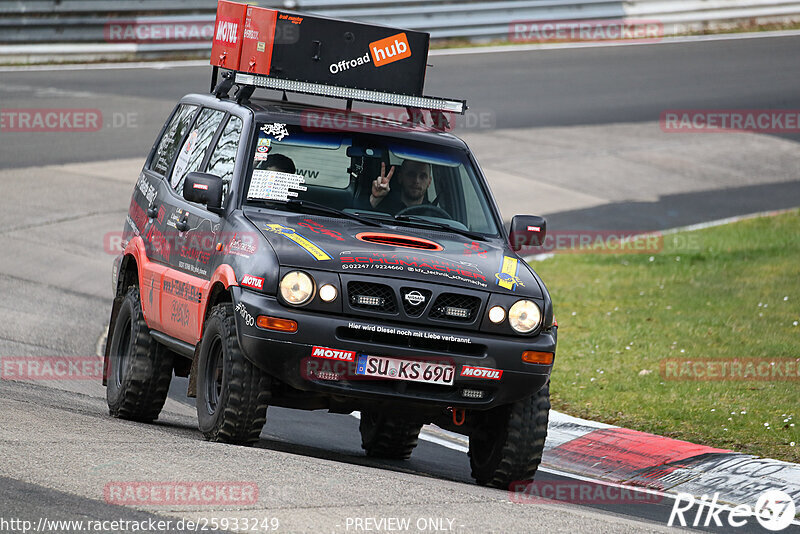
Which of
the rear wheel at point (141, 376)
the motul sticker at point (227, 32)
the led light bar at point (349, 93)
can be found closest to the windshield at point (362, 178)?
the led light bar at point (349, 93)

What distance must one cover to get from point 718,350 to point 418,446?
338 centimetres

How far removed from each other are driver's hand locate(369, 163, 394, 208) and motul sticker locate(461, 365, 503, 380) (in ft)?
4.80

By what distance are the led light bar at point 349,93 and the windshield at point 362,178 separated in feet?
1.59

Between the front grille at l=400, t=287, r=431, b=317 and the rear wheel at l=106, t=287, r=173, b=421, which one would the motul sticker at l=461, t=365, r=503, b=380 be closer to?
the front grille at l=400, t=287, r=431, b=317

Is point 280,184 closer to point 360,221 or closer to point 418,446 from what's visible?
point 360,221

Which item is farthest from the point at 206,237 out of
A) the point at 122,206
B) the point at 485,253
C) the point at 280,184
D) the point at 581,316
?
the point at 122,206

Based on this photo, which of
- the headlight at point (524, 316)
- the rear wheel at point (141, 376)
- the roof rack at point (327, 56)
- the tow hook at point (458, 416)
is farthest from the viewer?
the roof rack at point (327, 56)

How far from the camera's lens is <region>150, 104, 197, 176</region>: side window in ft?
31.8

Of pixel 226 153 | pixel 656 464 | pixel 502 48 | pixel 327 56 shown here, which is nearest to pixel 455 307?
pixel 226 153

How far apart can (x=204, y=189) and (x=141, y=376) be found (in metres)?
1.71

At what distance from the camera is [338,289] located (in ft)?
23.9

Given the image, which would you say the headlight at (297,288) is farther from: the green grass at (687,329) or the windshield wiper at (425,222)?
the green grass at (687,329)

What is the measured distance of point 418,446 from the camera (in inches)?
401

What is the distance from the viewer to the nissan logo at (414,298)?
24.1 feet
